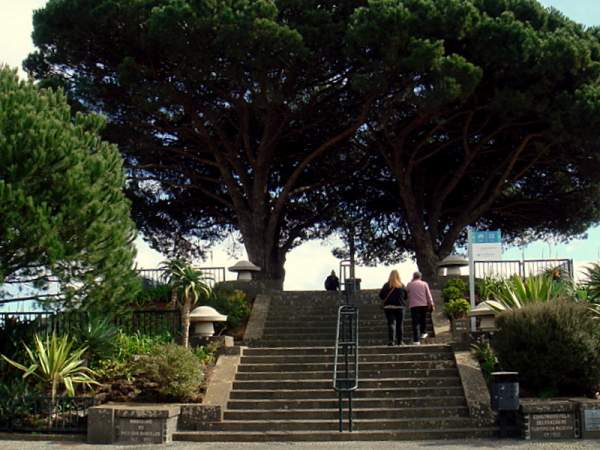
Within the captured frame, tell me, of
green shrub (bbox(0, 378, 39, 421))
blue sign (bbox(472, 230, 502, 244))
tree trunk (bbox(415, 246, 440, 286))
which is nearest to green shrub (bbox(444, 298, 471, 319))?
blue sign (bbox(472, 230, 502, 244))

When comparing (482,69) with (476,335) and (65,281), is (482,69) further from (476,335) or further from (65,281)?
(65,281)

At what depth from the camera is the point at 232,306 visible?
18203mm

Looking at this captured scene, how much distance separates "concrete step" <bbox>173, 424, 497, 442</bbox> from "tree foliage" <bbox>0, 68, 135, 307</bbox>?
136 inches

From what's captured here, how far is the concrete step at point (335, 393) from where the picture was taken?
1279 cm

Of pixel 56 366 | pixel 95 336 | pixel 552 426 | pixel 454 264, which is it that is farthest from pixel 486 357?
pixel 454 264

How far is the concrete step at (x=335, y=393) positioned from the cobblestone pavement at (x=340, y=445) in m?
1.85

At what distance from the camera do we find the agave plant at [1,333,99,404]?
12.5 meters

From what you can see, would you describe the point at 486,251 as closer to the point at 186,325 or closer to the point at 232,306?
the point at 232,306

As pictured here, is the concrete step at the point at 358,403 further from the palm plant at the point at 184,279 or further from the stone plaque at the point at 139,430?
the palm plant at the point at 184,279

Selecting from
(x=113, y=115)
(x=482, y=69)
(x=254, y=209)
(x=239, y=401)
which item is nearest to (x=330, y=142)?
(x=254, y=209)

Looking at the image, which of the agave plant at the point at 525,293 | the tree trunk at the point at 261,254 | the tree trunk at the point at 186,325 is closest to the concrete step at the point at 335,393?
the agave plant at the point at 525,293

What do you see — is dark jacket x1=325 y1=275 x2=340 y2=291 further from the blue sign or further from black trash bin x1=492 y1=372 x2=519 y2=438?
black trash bin x1=492 y1=372 x2=519 y2=438

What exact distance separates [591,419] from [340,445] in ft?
11.1

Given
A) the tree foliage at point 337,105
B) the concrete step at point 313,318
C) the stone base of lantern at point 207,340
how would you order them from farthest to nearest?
the tree foliage at point 337,105 < the concrete step at point 313,318 < the stone base of lantern at point 207,340
